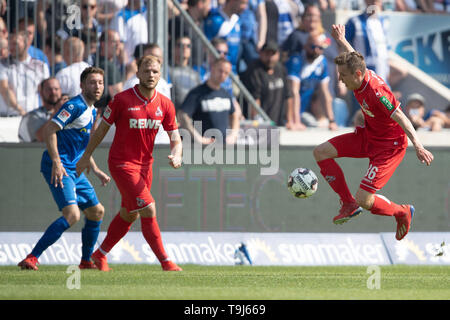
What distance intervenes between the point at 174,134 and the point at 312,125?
6169 millimetres

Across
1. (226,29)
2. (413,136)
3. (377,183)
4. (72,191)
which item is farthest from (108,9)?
(413,136)

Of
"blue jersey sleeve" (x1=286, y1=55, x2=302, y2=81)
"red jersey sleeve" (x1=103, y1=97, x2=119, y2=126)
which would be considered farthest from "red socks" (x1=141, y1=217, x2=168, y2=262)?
"blue jersey sleeve" (x1=286, y1=55, x2=302, y2=81)

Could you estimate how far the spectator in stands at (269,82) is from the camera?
15.8 m

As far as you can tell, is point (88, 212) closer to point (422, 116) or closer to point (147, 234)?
point (147, 234)

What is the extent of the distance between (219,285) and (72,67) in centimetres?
597

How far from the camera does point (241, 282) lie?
9.67 meters

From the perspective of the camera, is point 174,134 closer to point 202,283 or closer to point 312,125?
point 202,283

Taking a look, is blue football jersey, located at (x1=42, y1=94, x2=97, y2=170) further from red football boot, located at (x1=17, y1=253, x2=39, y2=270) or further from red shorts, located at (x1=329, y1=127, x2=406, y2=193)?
red shorts, located at (x1=329, y1=127, x2=406, y2=193)

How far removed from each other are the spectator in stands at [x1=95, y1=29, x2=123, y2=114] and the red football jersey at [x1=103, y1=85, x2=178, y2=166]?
3511 mm

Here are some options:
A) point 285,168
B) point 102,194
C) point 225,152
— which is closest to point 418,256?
point 285,168

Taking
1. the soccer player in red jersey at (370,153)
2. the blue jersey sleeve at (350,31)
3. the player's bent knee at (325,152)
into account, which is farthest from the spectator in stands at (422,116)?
the player's bent knee at (325,152)

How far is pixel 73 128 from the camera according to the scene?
11156 millimetres

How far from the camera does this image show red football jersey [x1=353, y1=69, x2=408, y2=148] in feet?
33.7

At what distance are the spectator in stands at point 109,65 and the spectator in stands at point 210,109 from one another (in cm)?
109
